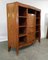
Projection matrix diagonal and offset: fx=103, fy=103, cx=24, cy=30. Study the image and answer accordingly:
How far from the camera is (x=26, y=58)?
3.04m

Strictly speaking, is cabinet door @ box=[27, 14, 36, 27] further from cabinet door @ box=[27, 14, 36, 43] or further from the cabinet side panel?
the cabinet side panel

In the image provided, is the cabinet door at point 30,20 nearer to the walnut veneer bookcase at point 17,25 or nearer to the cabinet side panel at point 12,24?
the walnut veneer bookcase at point 17,25

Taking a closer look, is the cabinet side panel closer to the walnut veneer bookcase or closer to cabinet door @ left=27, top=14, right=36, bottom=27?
the walnut veneer bookcase

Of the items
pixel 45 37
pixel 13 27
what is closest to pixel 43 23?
pixel 45 37

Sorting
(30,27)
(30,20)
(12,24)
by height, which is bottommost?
(30,27)

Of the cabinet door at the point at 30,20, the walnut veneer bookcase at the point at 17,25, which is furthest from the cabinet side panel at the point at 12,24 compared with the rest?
the cabinet door at the point at 30,20

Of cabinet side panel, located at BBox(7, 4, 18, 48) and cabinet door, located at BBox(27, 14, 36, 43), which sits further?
cabinet door, located at BBox(27, 14, 36, 43)

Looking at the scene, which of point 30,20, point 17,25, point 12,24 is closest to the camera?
point 17,25

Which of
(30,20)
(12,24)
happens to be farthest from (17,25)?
(30,20)

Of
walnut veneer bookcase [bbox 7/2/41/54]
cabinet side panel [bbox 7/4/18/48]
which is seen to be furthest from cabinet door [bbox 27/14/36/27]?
cabinet side panel [bbox 7/4/18/48]

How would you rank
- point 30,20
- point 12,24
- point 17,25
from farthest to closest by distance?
point 30,20
point 12,24
point 17,25

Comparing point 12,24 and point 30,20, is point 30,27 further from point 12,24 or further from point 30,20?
point 12,24

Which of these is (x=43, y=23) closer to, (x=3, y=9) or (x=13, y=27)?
(x=3, y=9)

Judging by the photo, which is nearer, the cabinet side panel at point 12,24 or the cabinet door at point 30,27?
the cabinet side panel at point 12,24
